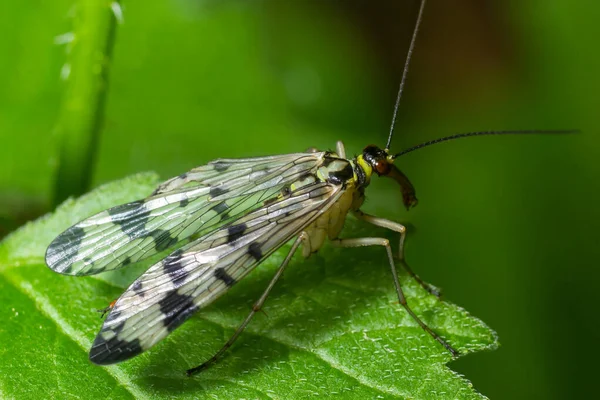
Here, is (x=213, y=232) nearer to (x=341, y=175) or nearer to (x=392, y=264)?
(x=341, y=175)

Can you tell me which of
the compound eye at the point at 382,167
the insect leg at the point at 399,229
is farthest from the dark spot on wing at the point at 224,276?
the compound eye at the point at 382,167

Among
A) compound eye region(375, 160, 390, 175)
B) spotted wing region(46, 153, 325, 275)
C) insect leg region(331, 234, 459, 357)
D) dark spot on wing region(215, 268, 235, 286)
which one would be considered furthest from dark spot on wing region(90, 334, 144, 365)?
compound eye region(375, 160, 390, 175)

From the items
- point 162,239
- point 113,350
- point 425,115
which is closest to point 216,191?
point 162,239

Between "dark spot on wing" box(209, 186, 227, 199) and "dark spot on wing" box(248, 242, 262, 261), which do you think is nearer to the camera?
"dark spot on wing" box(248, 242, 262, 261)

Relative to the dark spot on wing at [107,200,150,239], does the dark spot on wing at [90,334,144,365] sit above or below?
below

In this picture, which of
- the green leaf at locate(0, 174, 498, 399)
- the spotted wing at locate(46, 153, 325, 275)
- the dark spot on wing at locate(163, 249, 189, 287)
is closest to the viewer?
the green leaf at locate(0, 174, 498, 399)

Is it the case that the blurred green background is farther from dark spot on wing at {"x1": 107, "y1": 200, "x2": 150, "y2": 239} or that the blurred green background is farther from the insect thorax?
dark spot on wing at {"x1": 107, "y1": 200, "x2": 150, "y2": 239}
